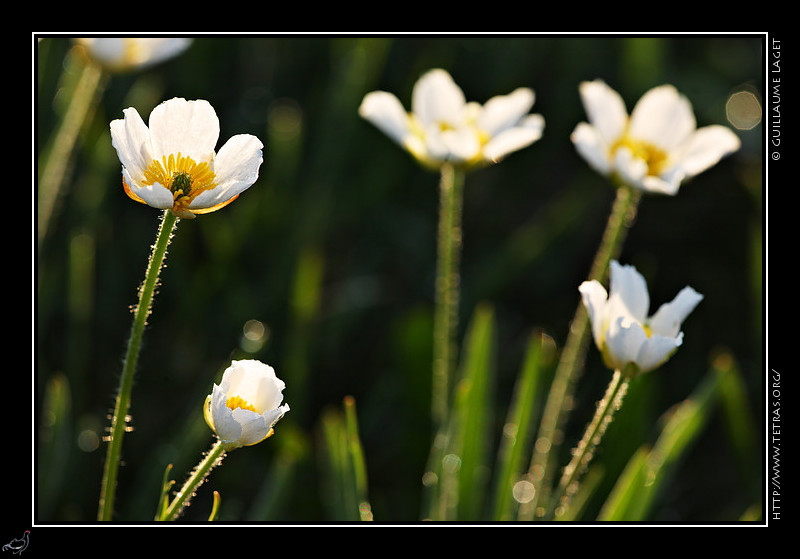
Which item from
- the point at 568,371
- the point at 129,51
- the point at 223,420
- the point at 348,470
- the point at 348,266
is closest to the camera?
the point at 223,420

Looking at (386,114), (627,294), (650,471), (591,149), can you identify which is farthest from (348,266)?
(627,294)

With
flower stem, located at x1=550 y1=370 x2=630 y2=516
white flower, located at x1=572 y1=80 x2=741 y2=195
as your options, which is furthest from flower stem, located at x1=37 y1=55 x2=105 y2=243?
flower stem, located at x1=550 y1=370 x2=630 y2=516

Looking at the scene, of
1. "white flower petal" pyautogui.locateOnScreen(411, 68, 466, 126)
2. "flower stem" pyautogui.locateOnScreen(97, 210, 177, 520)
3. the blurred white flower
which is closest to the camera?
"flower stem" pyautogui.locateOnScreen(97, 210, 177, 520)

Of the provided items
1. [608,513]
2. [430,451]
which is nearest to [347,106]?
[430,451]

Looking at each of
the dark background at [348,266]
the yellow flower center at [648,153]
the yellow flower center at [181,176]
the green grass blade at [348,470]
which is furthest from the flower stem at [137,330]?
the yellow flower center at [648,153]

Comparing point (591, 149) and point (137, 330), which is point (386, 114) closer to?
point (591, 149)

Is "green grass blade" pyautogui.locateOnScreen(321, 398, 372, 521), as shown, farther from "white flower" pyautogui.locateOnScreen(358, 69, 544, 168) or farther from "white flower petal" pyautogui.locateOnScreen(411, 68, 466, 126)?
"white flower petal" pyautogui.locateOnScreen(411, 68, 466, 126)
